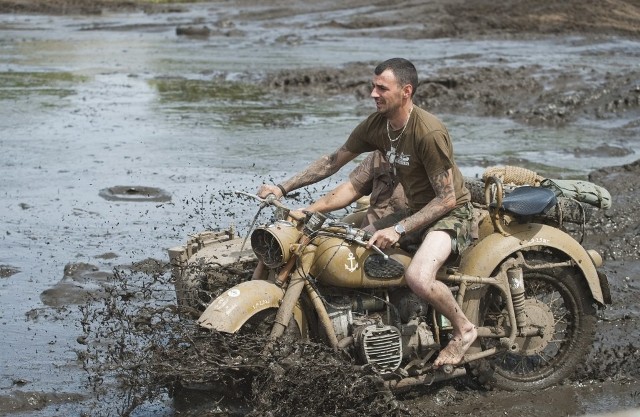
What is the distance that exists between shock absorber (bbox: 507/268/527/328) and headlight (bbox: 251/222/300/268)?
144 cm

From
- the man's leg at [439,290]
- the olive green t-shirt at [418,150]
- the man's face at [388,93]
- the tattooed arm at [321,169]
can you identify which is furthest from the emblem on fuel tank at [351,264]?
the man's face at [388,93]

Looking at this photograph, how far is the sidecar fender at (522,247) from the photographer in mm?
6934

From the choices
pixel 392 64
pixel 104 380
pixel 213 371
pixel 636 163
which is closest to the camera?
pixel 213 371

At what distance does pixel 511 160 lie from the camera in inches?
564

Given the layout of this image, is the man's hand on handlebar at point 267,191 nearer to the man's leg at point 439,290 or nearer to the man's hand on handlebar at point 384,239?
the man's hand on handlebar at point 384,239

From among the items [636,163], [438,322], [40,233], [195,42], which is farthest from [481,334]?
[195,42]

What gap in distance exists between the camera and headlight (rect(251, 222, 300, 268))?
6363mm

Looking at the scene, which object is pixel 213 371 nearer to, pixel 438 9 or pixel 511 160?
pixel 511 160

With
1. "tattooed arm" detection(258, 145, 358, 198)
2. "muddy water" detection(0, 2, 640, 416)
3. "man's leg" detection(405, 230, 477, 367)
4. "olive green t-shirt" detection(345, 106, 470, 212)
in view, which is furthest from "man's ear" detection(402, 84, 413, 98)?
"muddy water" detection(0, 2, 640, 416)

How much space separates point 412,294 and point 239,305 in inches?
44.5

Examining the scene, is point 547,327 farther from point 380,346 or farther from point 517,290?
point 380,346

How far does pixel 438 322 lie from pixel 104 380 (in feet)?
7.54

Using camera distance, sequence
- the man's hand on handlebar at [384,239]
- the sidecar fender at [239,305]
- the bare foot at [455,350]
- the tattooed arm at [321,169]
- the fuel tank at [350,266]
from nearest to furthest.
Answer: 1. the sidecar fender at [239,305]
2. the man's hand on handlebar at [384,239]
3. the fuel tank at [350,266]
4. the bare foot at [455,350]
5. the tattooed arm at [321,169]

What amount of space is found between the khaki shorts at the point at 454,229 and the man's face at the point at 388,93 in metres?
0.72
